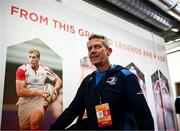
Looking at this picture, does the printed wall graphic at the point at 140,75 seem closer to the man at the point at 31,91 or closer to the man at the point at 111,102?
the man at the point at 31,91

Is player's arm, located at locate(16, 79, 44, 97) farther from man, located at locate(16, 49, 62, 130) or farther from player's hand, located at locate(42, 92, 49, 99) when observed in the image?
player's hand, located at locate(42, 92, 49, 99)

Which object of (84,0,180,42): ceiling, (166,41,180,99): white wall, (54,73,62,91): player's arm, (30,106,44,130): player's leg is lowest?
(30,106,44,130): player's leg

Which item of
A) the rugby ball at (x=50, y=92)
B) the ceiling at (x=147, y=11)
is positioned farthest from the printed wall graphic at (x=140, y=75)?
the rugby ball at (x=50, y=92)

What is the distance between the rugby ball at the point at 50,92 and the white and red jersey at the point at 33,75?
0.19 ft

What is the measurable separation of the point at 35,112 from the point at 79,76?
0.68 meters

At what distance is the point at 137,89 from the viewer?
4.87 ft

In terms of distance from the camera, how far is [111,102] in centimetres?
149

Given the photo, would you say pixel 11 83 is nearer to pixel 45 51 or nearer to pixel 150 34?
pixel 45 51

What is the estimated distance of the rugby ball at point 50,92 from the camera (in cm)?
218

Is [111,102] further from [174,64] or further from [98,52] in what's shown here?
[174,64]

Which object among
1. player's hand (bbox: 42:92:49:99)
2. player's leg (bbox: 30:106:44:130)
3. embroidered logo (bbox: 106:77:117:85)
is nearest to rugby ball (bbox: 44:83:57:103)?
player's hand (bbox: 42:92:49:99)

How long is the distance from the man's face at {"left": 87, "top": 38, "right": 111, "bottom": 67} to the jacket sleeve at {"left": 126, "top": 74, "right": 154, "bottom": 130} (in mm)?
269

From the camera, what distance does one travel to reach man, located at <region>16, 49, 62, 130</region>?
1.96 metres

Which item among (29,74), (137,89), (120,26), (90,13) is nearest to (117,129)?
(137,89)
